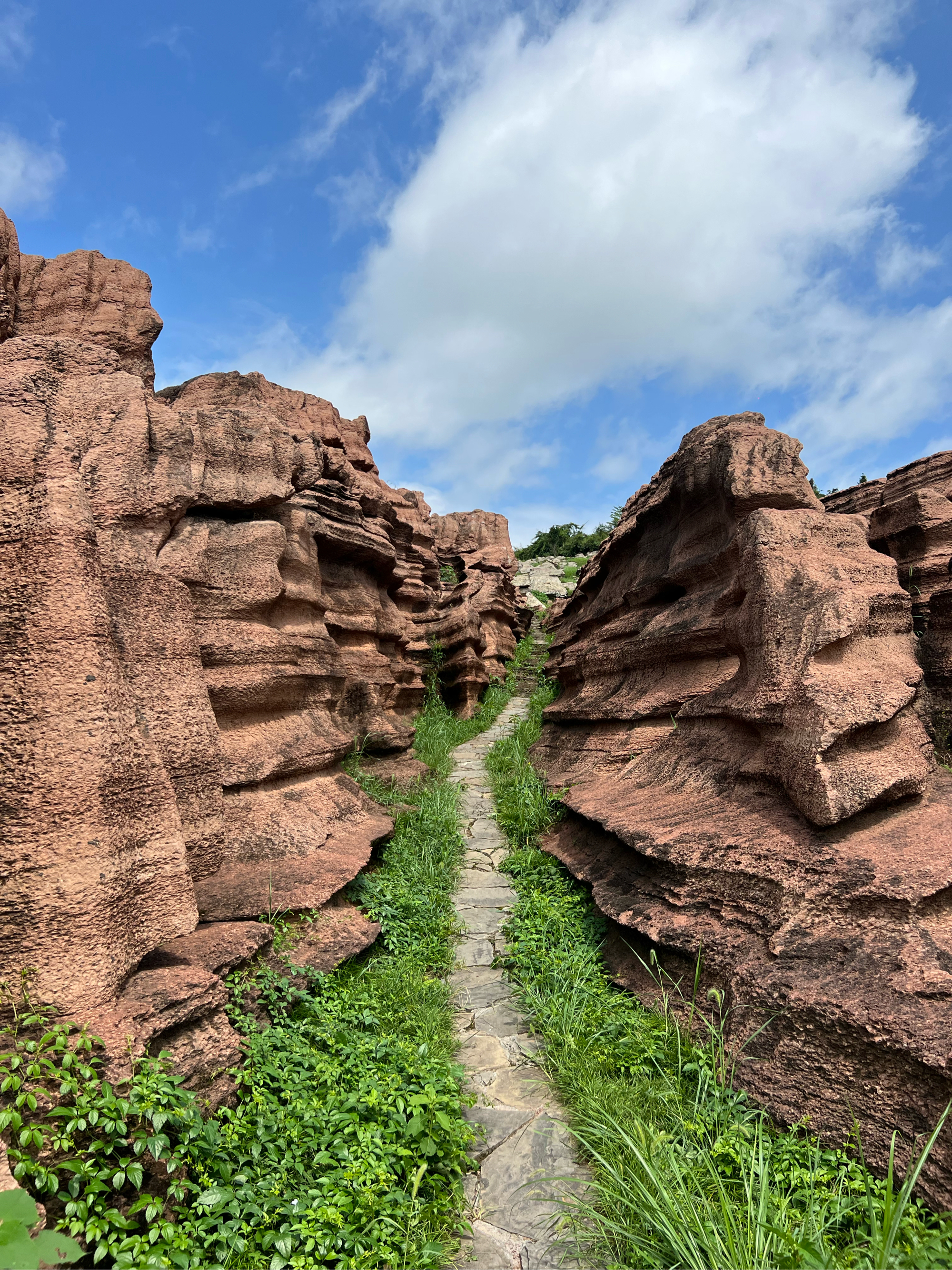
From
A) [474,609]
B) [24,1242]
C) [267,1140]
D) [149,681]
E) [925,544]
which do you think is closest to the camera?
[24,1242]

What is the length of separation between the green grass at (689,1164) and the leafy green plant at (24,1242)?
6.60 feet

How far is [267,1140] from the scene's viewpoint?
296 centimetres

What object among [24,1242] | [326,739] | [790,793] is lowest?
[24,1242]

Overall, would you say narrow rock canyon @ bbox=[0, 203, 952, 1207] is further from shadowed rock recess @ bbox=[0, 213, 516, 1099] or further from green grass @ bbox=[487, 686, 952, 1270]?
green grass @ bbox=[487, 686, 952, 1270]

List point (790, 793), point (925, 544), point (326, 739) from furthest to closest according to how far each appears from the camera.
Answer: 1. point (925, 544)
2. point (326, 739)
3. point (790, 793)

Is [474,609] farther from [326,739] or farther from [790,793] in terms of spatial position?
[790,793]

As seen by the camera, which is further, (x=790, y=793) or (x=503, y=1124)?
(x=790, y=793)

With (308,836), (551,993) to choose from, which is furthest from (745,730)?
(308,836)

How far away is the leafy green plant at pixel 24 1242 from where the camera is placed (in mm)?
1373

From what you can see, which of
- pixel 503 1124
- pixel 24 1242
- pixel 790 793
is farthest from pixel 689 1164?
pixel 24 1242

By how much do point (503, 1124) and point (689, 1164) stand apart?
97 cm

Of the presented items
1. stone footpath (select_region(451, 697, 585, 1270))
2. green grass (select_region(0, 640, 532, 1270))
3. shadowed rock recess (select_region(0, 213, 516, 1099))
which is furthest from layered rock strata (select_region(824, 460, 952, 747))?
shadowed rock recess (select_region(0, 213, 516, 1099))

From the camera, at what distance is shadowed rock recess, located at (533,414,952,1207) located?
10.2ft

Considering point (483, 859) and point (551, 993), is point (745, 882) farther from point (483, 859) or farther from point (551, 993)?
point (483, 859)
